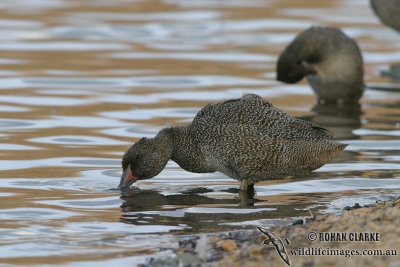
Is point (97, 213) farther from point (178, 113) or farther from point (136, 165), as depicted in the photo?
point (178, 113)

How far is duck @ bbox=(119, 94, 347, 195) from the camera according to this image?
27.6 ft

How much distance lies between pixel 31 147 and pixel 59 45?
6.37m

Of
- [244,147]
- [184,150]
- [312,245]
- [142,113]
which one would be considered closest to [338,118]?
[142,113]

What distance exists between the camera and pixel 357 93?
13492 mm

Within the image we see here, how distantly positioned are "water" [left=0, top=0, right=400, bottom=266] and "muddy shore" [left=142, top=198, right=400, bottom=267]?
41cm

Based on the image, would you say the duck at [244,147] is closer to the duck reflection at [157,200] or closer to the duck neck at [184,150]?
the duck neck at [184,150]

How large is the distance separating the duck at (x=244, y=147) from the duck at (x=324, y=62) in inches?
171

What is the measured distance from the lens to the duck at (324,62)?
13078 mm

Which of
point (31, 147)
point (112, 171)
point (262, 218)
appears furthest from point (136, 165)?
point (31, 147)

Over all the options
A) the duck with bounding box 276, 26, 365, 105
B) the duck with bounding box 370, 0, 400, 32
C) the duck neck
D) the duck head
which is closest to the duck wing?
the duck neck

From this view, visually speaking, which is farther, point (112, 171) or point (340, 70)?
point (340, 70)

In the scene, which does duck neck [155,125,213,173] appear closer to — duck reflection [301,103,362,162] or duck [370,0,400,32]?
duck reflection [301,103,362,162]

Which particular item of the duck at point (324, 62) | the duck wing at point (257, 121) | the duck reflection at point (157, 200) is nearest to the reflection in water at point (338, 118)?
the duck at point (324, 62)

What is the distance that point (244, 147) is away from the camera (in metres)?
8.43
